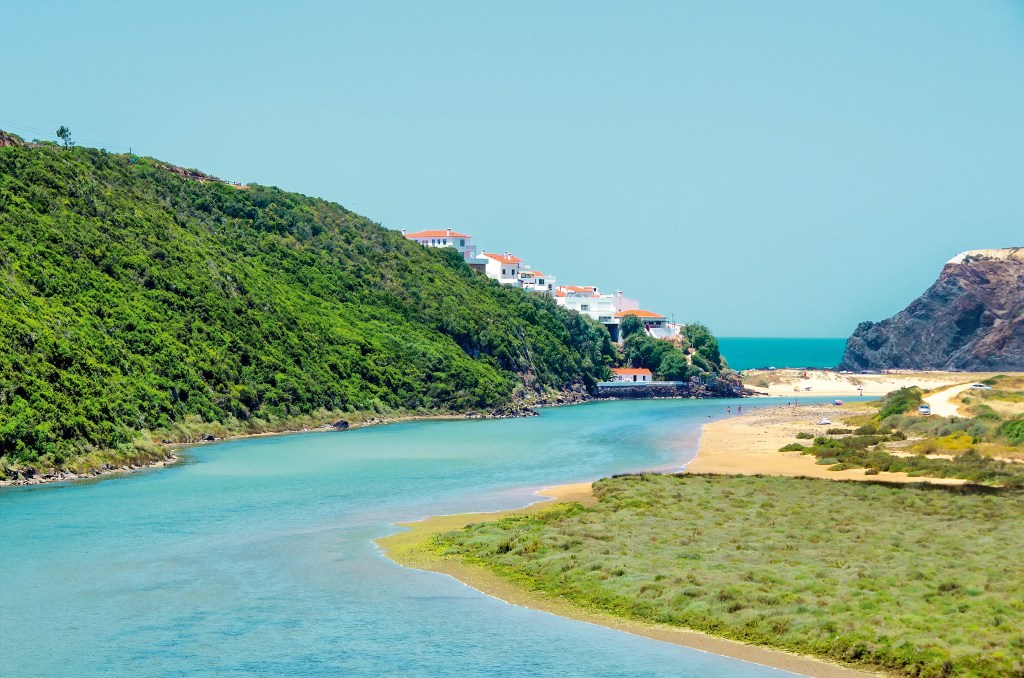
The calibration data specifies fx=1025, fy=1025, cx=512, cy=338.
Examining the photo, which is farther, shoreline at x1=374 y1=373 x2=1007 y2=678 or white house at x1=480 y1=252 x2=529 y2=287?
white house at x1=480 y1=252 x2=529 y2=287

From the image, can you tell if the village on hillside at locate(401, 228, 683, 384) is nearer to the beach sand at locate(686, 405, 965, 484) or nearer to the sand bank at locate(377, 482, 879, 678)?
the beach sand at locate(686, 405, 965, 484)

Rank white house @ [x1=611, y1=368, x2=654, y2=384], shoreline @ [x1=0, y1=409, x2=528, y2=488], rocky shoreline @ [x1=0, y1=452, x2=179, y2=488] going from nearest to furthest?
rocky shoreline @ [x1=0, y1=452, x2=179, y2=488] < shoreline @ [x1=0, y1=409, x2=528, y2=488] < white house @ [x1=611, y1=368, x2=654, y2=384]

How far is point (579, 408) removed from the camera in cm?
12769

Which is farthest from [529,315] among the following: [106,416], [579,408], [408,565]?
[408,565]

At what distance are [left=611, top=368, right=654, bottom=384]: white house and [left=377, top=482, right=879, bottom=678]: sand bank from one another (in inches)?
4262

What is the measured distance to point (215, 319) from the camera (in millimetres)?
88062

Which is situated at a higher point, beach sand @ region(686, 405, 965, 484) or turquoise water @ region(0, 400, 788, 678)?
beach sand @ region(686, 405, 965, 484)

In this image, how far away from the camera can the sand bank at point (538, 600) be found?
23.3m

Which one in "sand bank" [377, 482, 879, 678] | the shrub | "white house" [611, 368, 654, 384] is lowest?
"sand bank" [377, 482, 879, 678]

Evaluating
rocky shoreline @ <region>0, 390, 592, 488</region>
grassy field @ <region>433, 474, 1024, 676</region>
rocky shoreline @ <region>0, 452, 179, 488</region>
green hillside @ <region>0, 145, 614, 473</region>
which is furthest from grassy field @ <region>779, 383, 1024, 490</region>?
green hillside @ <region>0, 145, 614, 473</region>

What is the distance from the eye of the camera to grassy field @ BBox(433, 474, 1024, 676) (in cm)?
2338

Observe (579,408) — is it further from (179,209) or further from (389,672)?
(389,672)

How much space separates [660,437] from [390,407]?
94.9 feet

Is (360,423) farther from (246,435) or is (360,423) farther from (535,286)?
(535,286)
